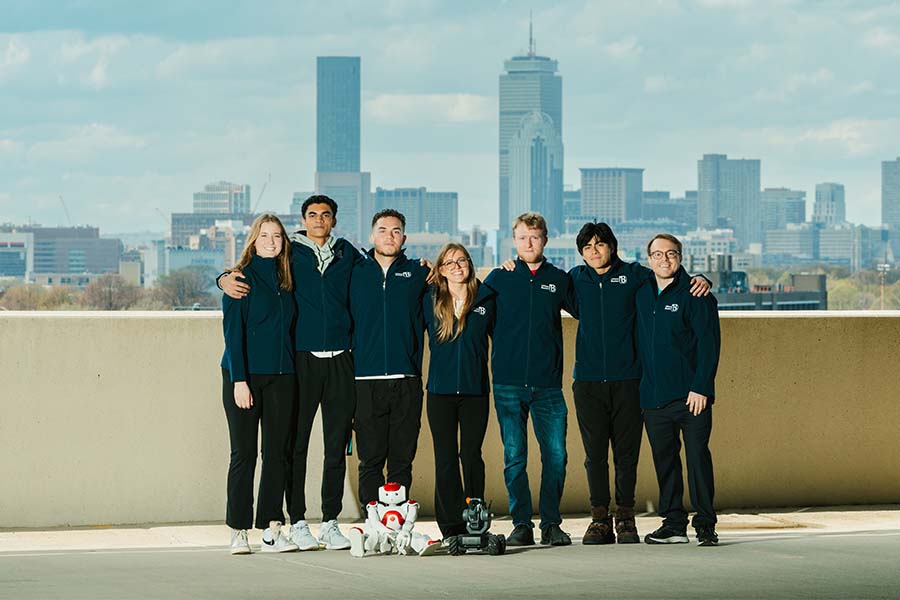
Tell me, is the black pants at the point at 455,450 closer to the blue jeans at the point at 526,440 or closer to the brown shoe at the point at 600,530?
the blue jeans at the point at 526,440

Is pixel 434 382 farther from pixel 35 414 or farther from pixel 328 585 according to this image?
pixel 35 414

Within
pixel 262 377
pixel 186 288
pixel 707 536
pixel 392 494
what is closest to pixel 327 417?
pixel 262 377

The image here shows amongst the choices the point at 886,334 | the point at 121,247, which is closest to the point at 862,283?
the point at 121,247

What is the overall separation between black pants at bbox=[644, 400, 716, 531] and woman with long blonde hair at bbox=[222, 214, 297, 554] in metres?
2.09

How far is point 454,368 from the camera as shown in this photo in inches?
309

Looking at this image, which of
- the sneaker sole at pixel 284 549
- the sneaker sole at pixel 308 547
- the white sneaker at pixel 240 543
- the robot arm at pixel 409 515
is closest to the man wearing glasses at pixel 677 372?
the robot arm at pixel 409 515

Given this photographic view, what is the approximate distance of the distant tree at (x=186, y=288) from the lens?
96756 mm

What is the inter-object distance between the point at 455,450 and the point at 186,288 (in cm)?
9790

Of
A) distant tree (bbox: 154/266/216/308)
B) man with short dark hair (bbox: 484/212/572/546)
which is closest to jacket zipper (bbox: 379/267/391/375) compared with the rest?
man with short dark hair (bbox: 484/212/572/546)

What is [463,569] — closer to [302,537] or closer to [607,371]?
[302,537]

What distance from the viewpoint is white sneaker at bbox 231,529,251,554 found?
775 centimetres

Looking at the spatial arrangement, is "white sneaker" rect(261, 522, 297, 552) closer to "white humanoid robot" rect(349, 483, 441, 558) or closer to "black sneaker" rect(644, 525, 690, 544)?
"white humanoid robot" rect(349, 483, 441, 558)

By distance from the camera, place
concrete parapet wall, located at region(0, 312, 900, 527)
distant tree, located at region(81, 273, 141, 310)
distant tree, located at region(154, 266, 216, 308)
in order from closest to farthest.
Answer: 1. concrete parapet wall, located at region(0, 312, 900, 527)
2. distant tree, located at region(154, 266, 216, 308)
3. distant tree, located at region(81, 273, 141, 310)

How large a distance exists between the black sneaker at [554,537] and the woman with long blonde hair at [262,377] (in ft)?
4.67
